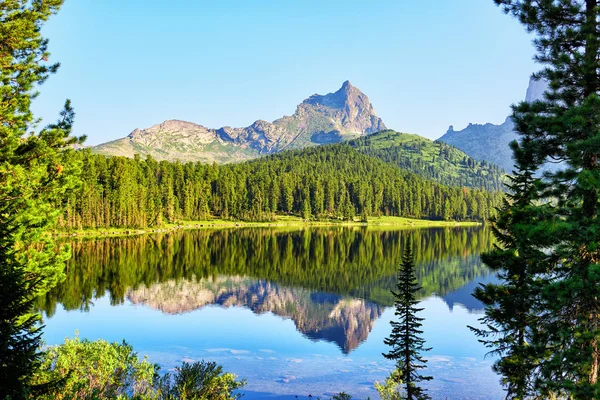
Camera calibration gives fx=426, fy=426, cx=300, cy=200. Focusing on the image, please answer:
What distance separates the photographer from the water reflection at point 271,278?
52.9 metres

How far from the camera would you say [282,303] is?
57.6 meters

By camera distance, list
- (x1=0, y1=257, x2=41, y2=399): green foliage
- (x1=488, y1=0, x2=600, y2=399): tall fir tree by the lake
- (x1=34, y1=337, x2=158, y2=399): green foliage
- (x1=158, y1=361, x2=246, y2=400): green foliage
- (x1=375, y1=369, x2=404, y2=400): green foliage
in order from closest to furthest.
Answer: (x1=0, y1=257, x2=41, y2=399): green foliage < (x1=488, y1=0, x2=600, y2=399): tall fir tree by the lake < (x1=158, y1=361, x2=246, y2=400): green foliage < (x1=34, y1=337, x2=158, y2=399): green foliage < (x1=375, y1=369, x2=404, y2=400): green foliage

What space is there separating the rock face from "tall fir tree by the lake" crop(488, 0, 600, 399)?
2734 centimetres

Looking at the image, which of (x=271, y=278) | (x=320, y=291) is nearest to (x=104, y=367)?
(x=320, y=291)

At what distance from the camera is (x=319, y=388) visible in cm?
2998

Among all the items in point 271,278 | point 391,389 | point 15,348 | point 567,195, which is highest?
point 567,195

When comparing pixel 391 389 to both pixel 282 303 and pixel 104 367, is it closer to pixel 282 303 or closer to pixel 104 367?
pixel 104 367

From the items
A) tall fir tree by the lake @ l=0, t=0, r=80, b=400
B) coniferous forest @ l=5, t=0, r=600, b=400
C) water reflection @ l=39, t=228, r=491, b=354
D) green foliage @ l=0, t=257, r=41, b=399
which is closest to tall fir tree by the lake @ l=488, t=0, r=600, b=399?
coniferous forest @ l=5, t=0, r=600, b=400

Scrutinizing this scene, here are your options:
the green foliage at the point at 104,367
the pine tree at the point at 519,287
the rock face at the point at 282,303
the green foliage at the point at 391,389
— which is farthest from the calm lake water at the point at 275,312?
the green foliage at the point at 104,367

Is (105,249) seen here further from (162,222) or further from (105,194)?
(162,222)

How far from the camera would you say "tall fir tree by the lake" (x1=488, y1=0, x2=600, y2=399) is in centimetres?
1302

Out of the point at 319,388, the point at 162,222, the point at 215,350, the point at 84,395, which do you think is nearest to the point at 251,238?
the point at 162,222

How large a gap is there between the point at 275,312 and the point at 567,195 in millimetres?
42966

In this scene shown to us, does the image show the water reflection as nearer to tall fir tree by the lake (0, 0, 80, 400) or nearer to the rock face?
the rock face
